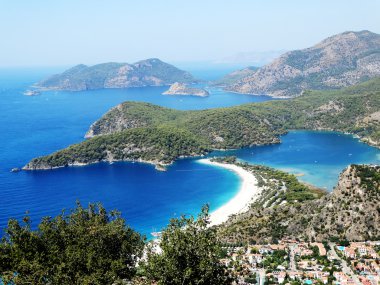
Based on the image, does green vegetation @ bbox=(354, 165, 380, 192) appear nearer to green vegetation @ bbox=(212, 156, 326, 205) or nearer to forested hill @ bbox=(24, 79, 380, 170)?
green vegetation @ bbox=(212, 156, 326, 205)

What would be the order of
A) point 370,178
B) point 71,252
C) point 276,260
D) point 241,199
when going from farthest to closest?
point 241,199 → point 370,178 → point 276,260 → point 71,252

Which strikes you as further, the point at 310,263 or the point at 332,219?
the point at 332,219

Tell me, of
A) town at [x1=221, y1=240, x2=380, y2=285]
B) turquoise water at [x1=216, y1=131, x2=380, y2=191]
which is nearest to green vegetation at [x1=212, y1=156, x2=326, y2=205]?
turquoise water at [x1=216, y1=131, x2=380, y2=191]

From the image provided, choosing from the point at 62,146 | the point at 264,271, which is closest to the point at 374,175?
the point at 264,271

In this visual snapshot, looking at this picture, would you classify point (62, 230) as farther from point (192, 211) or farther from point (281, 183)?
point (281, 183)

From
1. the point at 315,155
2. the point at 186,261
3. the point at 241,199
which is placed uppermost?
the point at 186,261

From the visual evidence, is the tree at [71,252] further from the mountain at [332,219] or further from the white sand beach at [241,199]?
the white sand beach at [241,199]

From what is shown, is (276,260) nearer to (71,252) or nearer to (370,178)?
(370,178)

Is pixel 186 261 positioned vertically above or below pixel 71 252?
above

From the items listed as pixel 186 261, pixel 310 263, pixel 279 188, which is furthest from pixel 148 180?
pixel 186 261
